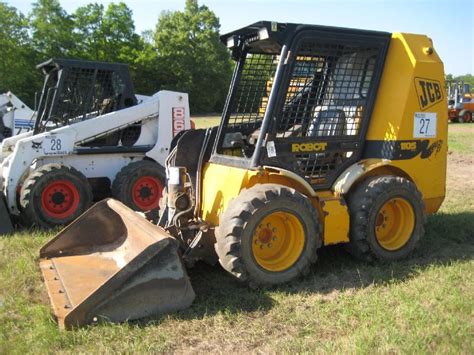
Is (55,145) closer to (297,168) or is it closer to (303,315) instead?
(297,168)

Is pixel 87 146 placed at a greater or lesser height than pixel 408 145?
lesser

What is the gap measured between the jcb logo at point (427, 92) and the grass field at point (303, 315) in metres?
1.52

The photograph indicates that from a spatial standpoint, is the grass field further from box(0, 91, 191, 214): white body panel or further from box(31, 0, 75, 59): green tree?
box(31, 0, 75, 59): green tree

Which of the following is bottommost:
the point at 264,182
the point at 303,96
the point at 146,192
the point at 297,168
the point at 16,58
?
the point at 146,192

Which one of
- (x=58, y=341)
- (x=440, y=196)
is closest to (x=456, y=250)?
(x=440, y=196)

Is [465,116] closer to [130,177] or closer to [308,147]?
[130,177]

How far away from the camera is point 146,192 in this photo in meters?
7.88

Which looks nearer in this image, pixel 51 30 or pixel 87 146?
pixel 87 146

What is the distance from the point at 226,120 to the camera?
17.0 feet

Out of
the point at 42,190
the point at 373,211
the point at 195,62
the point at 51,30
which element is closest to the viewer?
the point at 373,211

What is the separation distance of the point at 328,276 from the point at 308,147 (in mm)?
1184

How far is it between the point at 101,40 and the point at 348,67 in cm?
4460

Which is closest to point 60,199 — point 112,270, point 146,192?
point 146,192

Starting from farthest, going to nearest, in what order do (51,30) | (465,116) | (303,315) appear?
(51,30) → (465,116) → (303,315)
